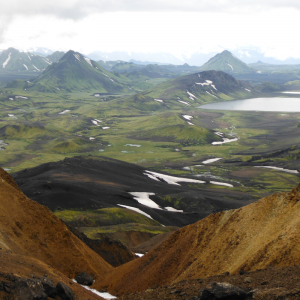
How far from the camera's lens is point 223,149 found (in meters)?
191

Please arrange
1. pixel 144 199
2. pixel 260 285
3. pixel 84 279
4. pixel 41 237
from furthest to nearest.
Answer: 1. pixel 144 199
2. pixel 41 237
3. pixel 84 279
4. pixel 260 285

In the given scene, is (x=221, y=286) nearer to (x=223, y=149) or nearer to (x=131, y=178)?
(x=131, y=178)

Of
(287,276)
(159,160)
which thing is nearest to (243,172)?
(159,160)

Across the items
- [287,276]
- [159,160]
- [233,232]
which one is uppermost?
[287,276]

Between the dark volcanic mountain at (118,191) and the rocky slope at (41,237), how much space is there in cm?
3074

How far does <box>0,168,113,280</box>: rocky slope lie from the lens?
110 feet

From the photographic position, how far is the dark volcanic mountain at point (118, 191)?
74.3 m

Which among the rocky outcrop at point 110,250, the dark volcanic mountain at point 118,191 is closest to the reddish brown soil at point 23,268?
the rocky outcrop at point 110,250

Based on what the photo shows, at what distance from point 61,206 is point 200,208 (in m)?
35.1

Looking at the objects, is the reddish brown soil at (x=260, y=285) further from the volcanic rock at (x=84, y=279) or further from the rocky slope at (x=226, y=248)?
the volcanic rock at (x=84, y=279)

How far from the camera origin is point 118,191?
88062 millimetres

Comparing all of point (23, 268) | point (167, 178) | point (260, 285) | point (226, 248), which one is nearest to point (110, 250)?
point (226, 248)

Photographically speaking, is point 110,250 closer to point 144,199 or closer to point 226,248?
point 226,248

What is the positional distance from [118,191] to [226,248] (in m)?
60.0
